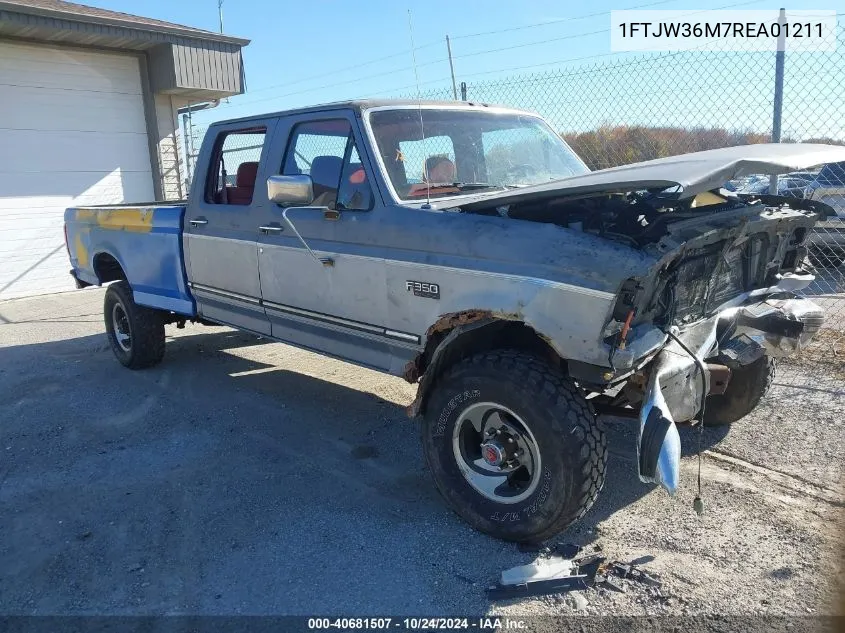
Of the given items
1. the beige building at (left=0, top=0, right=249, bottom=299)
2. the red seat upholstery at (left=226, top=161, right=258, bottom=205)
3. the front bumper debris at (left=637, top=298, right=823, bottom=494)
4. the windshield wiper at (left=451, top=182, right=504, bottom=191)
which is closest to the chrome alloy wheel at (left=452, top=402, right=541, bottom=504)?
the front bumper debris at (left=637, top=298, right=823, bottom=494)

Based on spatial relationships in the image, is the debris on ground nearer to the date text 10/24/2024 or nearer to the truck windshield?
the date text 10/24/2024

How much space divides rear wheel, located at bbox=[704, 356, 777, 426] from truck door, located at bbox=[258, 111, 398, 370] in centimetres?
227

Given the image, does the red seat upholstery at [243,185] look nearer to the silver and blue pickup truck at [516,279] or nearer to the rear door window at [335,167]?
the silver and blue pickup truck at [516,279]

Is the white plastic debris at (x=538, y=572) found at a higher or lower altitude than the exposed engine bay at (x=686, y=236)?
lower

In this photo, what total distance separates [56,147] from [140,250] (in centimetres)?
690

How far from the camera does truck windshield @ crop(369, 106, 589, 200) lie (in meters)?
3.96

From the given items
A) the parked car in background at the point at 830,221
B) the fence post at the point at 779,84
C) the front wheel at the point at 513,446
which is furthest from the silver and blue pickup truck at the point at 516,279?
the parked car in background at the point at 830,221

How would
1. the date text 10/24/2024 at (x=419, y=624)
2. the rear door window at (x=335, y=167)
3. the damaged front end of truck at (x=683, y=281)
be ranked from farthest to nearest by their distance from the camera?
the rear door window at (x=335, y=167) < the damaged front end of truck at (x=683, y=281) < the date text 10/24/2024 at (x=419, y=624)

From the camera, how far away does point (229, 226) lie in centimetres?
490

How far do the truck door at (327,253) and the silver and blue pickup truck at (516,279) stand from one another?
1 centimetres

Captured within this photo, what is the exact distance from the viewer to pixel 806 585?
2916mm

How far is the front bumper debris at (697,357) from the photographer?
2818mm

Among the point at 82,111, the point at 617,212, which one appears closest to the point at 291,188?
the point at 617,212

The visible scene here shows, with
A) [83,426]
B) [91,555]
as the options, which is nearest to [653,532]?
[91,555]
